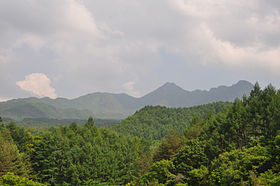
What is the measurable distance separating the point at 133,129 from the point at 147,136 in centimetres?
1149

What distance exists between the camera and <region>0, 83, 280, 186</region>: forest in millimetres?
32322

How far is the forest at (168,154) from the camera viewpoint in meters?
32.3

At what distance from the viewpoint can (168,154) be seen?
2324 inches

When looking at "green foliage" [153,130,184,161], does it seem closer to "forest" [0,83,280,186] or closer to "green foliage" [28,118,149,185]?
"forest" [0,83,280,186]

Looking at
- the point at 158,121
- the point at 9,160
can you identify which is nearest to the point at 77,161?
the point at 9,160

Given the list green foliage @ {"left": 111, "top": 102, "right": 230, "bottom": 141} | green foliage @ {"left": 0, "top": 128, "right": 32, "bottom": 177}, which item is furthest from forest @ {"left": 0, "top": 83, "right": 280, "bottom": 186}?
green foliage @ {"left": 111, "top": 102, "right": 230, "bottom": 141}

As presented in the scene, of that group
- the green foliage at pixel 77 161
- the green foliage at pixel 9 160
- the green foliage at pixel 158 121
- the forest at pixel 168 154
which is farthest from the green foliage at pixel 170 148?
the green foliage at pixel 158 121

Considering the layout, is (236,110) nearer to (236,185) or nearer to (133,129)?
(236,185)

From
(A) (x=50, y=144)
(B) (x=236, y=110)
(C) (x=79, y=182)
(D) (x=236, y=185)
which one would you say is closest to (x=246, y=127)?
(B) (x=236, y=110)

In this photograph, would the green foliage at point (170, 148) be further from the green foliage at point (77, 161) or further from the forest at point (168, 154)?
the green foliage at point (77, 161)

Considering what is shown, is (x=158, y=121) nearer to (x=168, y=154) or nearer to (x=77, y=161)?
(x=77, y=161)

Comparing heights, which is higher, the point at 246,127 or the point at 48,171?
the point at 246,127

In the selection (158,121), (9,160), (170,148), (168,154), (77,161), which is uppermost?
(158,121)

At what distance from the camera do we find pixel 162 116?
178 meters
